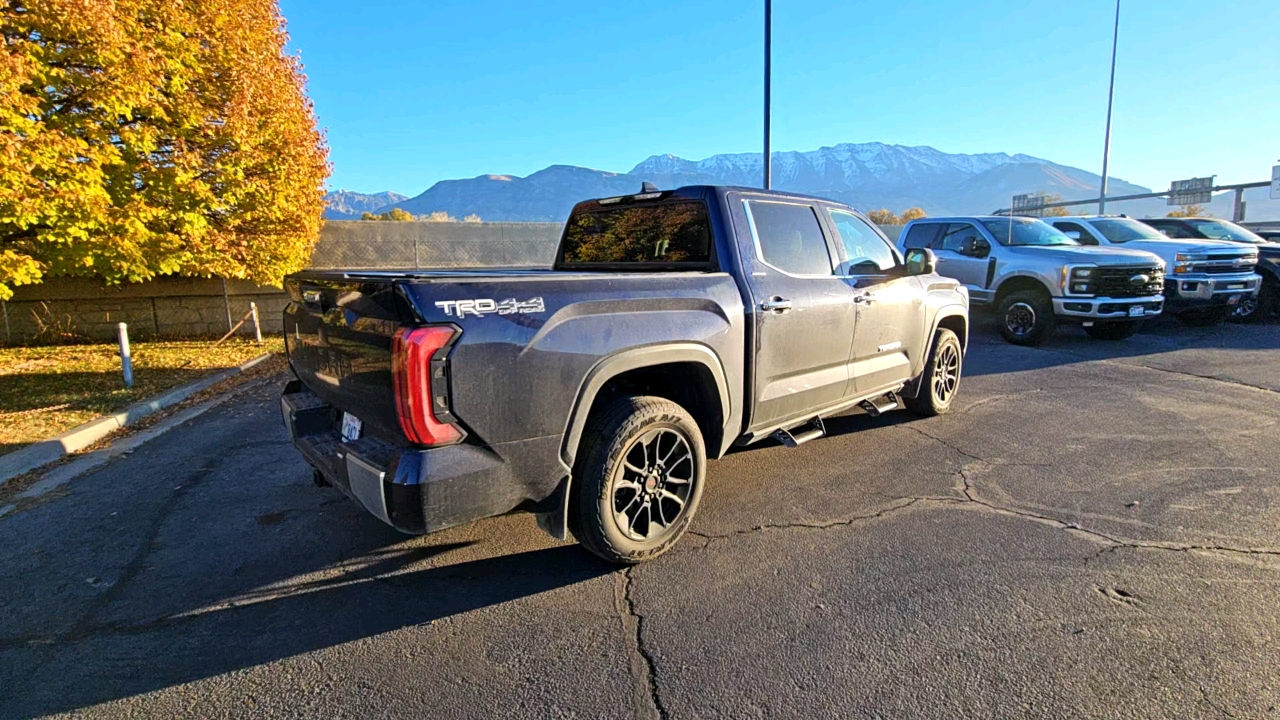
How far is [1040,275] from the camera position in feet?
30.6

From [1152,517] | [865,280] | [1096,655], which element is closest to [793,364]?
[865,280]

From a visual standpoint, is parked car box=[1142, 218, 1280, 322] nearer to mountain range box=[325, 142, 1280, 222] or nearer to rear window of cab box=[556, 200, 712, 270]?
rear window of cab box=[556, 200, 712, 270]

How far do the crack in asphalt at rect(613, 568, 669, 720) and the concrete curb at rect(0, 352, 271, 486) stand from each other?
4845mm

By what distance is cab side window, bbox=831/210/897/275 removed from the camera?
4.64m

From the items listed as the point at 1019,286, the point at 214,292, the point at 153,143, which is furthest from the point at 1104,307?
the point at 214,292

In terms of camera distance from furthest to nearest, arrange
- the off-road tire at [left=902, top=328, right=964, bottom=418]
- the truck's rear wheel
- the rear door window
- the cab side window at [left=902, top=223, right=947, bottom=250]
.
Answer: the rear door window → the cab side window at [left=902, top=223, right=947, bottom=250] → the off-road tire at [left=902, top=328, right=964, bottom=418] → the truck's rear wheel

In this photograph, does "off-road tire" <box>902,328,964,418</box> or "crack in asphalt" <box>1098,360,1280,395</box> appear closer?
"off-road tire" <box>902,328,964,418</box>

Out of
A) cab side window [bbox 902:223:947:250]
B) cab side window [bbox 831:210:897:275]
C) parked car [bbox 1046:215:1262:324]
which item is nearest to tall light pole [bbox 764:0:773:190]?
cab side window [bbox 902:223:947:250]

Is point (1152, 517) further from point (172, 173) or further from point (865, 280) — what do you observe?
point (172, 173)

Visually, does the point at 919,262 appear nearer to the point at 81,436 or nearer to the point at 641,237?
the point at 641,237

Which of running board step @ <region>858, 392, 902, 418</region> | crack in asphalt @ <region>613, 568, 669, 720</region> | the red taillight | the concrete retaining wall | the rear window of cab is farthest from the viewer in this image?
the concrete retaining wall

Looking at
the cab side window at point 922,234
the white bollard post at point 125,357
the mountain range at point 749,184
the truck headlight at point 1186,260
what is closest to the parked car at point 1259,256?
the truck headlight at point 1186,260

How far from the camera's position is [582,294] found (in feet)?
9.34

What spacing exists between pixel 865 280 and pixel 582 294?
266cm
